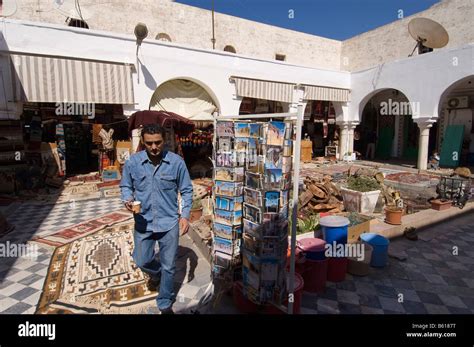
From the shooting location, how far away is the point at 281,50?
18.5 m

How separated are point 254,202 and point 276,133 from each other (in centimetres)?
71

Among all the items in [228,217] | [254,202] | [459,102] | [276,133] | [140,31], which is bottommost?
[228,217]

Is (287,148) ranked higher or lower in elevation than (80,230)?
higher

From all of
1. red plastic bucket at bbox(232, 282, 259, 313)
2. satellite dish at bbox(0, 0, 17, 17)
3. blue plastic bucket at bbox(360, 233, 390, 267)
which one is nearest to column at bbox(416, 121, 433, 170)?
blue plastic bucket at bbox(360, 233, 390, 267)

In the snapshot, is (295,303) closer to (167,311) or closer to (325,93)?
(167,311)

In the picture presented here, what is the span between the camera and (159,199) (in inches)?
111

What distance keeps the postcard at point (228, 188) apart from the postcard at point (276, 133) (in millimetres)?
740

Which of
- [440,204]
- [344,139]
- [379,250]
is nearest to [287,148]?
[379,250]

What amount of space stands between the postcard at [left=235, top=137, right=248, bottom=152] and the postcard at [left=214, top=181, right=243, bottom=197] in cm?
37

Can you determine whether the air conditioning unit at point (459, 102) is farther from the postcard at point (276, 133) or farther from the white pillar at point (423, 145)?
the postcard at point (276, 133)

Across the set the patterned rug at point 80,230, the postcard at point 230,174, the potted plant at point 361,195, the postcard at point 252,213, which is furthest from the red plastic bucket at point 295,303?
the potted plant at point 361,195

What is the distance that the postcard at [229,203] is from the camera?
10.4 ft

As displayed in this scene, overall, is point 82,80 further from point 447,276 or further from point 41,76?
point 447,276

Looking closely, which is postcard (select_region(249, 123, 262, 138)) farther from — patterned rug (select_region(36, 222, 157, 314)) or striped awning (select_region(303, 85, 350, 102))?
striped awning (select_region(303, 85, 350, 102))
